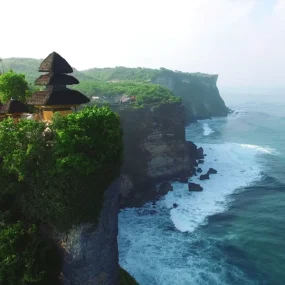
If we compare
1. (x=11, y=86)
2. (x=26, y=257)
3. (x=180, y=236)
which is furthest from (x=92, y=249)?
(x=180, y=236)

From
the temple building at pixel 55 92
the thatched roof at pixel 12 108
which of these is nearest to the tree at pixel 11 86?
the thatched roof at pixel 12 108

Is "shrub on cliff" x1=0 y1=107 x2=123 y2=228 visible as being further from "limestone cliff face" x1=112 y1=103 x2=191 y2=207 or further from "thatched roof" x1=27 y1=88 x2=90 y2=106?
"limestone cliff face" x1=112 y1=103 x2=191 y2=207

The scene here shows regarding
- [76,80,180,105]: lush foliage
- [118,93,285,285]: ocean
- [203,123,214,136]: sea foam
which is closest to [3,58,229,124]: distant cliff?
[203,123,214,136]: sea foam

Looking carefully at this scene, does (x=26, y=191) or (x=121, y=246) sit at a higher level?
(x=26, y=191)

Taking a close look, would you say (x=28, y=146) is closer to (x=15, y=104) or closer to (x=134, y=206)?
(x=15, y=104)

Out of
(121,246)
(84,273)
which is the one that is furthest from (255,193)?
(84,273)

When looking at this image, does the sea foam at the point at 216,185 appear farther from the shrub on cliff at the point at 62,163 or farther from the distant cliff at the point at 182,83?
the distant cliff at the point at 182,83
